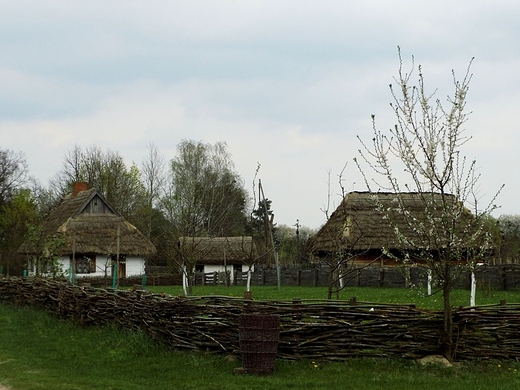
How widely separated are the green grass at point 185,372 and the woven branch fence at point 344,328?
0.19 metres

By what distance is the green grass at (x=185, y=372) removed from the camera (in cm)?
882

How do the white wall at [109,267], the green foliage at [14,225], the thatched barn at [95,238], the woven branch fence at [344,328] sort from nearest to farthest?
the woven branch fence at [344,328] → the thatched barn at [95,238] → the white wall at [109,267] → the green foliage at [14,225]

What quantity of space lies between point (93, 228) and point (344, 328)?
35.5 m

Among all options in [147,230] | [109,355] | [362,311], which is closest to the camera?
[362,311]

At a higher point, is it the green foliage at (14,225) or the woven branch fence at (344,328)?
the green foliage at (14,225)

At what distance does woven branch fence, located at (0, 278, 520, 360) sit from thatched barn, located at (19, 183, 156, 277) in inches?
1213

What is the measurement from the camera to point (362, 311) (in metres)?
10.2

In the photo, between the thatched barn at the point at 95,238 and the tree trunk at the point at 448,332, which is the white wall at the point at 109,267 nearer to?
the thatched barn at the point at 95,238

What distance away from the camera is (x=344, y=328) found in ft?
33.5

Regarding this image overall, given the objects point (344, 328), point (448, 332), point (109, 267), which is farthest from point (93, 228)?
point (448, 332)

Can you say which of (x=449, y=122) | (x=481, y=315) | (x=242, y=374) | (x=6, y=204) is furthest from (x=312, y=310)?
(x=6, y=204)

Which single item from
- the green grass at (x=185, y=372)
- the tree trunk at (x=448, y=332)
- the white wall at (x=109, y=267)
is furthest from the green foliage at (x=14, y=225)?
the tree trunk at (x=448, y=332)

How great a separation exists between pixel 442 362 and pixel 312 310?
6.35ft

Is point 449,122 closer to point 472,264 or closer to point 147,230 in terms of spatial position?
point 472,264
